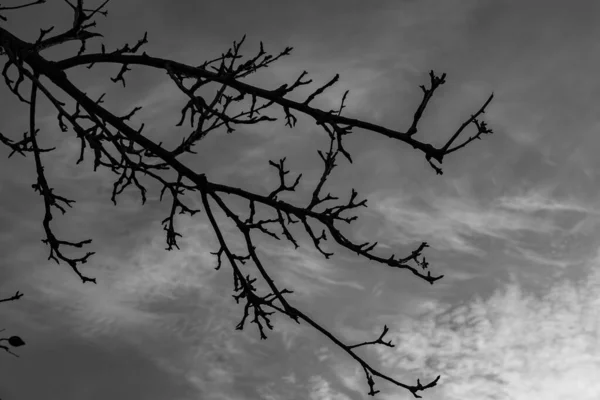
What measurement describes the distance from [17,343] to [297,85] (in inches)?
122

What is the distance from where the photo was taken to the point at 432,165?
16.0 feet

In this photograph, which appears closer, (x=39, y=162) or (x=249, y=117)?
(x=249, y=117)

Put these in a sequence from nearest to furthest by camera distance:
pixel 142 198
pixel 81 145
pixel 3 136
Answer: pixel 81 145
pixel 3 136
pixel 142 198

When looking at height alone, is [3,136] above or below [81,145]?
above

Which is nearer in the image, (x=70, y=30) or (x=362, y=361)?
(x=362, y=361)

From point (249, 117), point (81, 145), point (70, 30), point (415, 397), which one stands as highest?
point (70, 30)

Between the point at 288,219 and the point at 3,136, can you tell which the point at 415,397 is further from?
the point at 3,136

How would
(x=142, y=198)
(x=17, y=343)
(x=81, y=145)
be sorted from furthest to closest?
(x=142, y=198) < (x=81, y=145) < (x=17, y=343)

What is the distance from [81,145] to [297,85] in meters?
1.90

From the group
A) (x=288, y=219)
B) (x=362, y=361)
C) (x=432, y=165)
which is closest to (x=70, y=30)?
(x=288, y=219)

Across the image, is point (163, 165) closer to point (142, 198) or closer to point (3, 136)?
point (142, 198)

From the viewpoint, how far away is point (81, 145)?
5059 millimetres

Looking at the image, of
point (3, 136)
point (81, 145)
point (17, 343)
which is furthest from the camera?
point (3, 136)

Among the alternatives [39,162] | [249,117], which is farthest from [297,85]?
[39,162]
